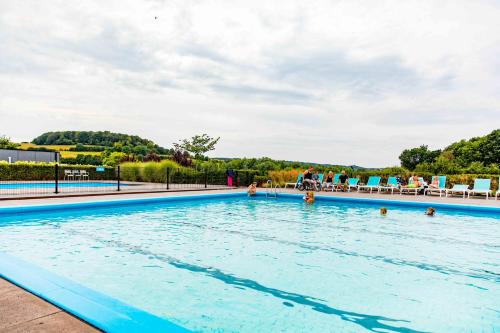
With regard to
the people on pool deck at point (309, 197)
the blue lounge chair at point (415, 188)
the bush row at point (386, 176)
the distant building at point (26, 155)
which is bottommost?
the people on pool deck at point (309, 197)

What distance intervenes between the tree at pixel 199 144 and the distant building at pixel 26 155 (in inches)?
448

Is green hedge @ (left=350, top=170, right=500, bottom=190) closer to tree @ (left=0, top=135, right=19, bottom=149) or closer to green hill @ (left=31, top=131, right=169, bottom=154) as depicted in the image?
green hill @ (left=31, top=131, right=169, bottom=154)

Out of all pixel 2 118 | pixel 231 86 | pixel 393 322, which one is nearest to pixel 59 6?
pixel 231 86

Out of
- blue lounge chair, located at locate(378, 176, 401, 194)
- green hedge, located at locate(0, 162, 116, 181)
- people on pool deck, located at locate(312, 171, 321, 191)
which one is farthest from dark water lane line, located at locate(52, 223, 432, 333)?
green hedge, located at locate(0, 162, 116, 181)

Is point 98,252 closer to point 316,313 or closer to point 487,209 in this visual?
point 316,313

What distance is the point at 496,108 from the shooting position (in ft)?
73.7

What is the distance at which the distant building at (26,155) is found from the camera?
93.2 ft

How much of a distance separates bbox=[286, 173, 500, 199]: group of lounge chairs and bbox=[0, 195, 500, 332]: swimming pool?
5.72 metres

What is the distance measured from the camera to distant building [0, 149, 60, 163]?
28.4 m

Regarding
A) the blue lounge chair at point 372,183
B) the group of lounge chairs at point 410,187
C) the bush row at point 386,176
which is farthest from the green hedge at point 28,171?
the blue lounge chair at point 372,183

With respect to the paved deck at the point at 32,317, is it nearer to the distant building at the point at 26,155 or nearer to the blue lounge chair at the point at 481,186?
the blue lounge chair at the point at 481,186

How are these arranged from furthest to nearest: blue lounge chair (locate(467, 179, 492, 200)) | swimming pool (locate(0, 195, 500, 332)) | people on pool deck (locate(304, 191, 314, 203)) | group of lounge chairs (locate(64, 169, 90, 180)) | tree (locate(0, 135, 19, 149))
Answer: tree (locate(0, 135, 19, 149)), group of lounge chairs (locate(64, 169, 90, 180)), blue lounge chair (locate(467, 179, 492, 200)), people on pool deck (locate(304, 191, 314, 203)), swimming pool (locate(0, 195, 500, 332))

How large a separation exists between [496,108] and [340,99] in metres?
11.2

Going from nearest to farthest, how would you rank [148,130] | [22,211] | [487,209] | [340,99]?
[22,211] < [487,209] < [340,99] < [148,130]
